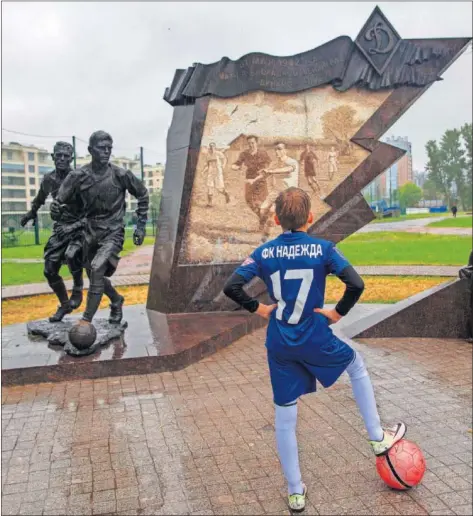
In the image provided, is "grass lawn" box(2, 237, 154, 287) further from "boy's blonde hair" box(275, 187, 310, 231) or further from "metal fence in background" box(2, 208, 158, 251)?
"boy's blonde hair" box(275, 187, 310, 231)

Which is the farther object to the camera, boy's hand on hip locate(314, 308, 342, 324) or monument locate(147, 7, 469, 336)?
monument locate(147, 7, 469, 336)

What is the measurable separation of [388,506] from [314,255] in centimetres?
170

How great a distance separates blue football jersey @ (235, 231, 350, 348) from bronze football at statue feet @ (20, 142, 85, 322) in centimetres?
453

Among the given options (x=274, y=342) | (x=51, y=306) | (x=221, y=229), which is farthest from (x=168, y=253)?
(x=274, y=342)

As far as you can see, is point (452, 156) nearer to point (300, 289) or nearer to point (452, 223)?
point (452, 223)

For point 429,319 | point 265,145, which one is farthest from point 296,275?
point 265,145

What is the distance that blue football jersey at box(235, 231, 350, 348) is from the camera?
2.96 m

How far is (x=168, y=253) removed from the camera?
957 cm

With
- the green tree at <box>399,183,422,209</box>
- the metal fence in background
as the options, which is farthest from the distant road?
the metal fence in background

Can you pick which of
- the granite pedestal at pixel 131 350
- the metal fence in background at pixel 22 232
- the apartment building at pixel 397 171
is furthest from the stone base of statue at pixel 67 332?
the metal fence in background at pixel 22 232

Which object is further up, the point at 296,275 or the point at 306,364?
the point at 296,275

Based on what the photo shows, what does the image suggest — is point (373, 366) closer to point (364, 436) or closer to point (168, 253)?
point (364, 436)

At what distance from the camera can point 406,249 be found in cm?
2162

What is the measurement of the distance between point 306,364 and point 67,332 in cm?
491
